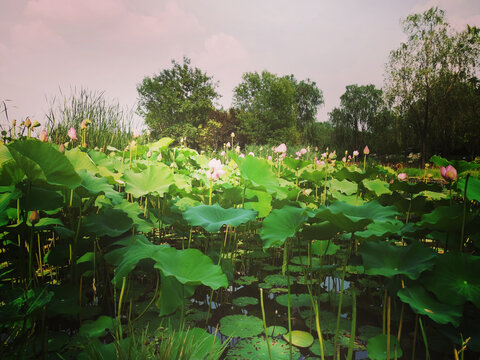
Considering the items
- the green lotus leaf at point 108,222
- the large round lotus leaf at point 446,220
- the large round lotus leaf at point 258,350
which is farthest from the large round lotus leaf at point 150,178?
the large round lotus leaf at point 446,220

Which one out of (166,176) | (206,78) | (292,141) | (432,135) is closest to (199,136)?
(206,78)

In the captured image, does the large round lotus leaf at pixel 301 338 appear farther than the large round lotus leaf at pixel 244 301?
No

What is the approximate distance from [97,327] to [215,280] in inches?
24.2

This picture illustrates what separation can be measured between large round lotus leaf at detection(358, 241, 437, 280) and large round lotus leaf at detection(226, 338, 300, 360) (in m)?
0.54

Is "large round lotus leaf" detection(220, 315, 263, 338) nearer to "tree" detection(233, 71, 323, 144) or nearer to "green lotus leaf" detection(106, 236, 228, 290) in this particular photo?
"green lotus leaf" detection(106, 236, 228, 290)

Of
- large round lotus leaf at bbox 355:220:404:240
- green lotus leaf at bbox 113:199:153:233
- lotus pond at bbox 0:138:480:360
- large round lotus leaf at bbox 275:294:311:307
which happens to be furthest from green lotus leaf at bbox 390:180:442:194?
green lotus leaf at bbox 113:199:153:233

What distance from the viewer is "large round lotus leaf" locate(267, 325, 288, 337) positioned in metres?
1.40

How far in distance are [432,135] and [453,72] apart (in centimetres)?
405

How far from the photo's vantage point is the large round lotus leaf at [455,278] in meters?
1.08

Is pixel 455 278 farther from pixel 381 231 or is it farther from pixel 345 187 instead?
pixel 345 187

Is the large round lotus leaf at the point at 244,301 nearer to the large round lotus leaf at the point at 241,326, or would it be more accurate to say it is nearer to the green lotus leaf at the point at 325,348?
the large round lotus leaf at the point at 241,326

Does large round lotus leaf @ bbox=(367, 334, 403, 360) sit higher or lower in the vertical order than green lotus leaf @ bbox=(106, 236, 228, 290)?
lower

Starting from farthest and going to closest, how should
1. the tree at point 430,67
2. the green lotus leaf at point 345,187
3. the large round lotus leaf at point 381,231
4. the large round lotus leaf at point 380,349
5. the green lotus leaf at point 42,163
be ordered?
the tree at point 430,67 → the green lotus leaf at point 345,187 → the large round lotus leaf at point 381,231 → the large round lotus leaf at point 380,349 → the green lotus leaf at point 42,163

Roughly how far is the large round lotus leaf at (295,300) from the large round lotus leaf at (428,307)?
2.22 ft
